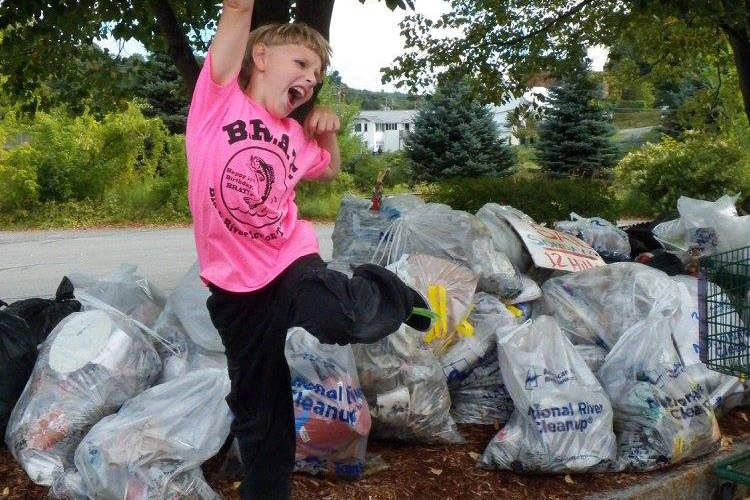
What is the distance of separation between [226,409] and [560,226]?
3.47 meters

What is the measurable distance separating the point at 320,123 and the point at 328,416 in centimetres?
129

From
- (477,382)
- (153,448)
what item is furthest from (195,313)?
(477,382)

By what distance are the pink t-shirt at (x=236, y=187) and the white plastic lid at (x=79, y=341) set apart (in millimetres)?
1208

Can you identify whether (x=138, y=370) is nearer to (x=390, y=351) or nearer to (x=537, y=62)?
(x=390, y=351)

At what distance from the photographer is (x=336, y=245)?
489 centimetres

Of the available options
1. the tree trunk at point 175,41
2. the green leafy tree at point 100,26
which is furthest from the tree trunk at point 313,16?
the tree trunk at point 175,41

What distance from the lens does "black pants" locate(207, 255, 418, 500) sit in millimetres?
2363

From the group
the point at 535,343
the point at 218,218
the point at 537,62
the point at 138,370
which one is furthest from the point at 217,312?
the point at 537,62

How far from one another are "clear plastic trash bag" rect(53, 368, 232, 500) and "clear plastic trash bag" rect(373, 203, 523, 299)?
1587 millimetres

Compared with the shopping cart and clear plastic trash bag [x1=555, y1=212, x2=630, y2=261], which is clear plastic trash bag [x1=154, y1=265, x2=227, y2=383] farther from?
clear plastic trash bag [x1=555, y1=212, x2=630, y2=261]

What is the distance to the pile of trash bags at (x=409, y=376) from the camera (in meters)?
3.26

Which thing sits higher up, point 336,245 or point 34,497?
point 336,245

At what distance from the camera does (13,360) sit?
11.7ft

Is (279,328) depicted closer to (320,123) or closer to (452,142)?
(320,123)
